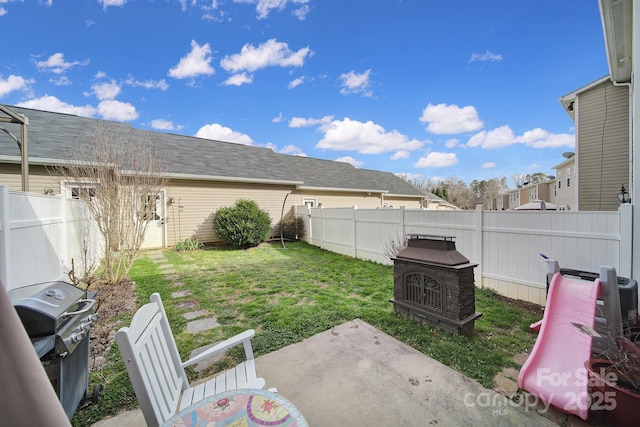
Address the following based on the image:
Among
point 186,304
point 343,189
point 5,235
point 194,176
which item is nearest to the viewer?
point 5,235

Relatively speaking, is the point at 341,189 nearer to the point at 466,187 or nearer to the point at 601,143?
the point at 601,143

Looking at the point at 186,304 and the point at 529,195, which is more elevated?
the point at 529,195

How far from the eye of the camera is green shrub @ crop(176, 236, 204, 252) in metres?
10.0

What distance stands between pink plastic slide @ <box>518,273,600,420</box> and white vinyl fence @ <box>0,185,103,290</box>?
15.1 ft

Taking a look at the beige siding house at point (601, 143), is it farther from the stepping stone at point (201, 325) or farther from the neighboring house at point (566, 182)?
the stepping stone at point (201, 325)

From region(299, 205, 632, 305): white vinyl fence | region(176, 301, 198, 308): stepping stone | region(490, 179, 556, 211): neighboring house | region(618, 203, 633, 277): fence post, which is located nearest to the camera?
region(618, 203, 633, 277): fence post

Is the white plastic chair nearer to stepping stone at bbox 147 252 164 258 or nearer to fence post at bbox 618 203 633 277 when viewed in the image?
fence post at bbox 618 203 633 277

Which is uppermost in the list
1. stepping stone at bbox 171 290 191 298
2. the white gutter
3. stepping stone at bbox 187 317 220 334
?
the white gutter

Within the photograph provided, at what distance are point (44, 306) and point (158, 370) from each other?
101 cm

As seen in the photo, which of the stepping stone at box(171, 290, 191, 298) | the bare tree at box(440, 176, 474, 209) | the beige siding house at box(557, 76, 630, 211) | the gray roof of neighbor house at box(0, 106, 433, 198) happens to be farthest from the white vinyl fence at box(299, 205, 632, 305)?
the bare tree at box(440, 176, 474, 209)

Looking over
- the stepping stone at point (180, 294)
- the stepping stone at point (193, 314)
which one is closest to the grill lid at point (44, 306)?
the stepping stone at point (193, 314)

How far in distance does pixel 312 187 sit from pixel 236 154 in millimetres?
4390

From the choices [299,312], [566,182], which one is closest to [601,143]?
[566,182]

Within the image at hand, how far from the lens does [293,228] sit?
12.8 m
